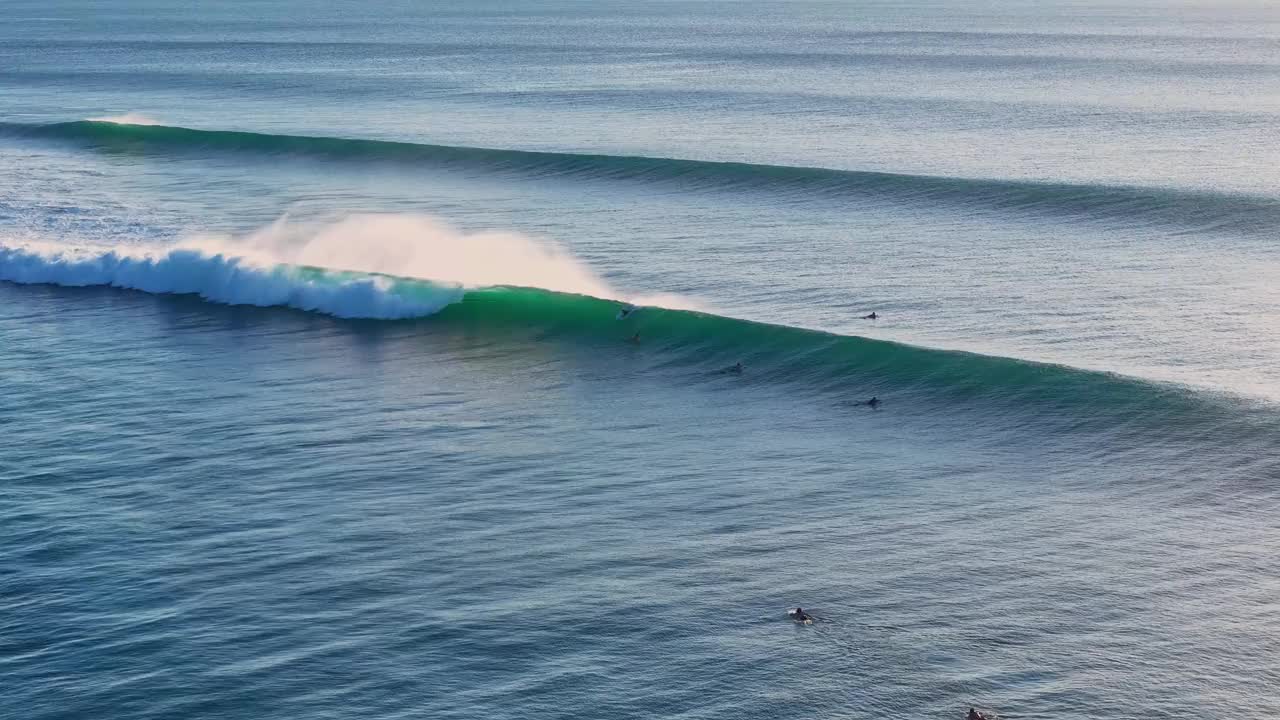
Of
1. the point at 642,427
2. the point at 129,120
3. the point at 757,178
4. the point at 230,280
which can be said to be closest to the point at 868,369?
the point at 642,427

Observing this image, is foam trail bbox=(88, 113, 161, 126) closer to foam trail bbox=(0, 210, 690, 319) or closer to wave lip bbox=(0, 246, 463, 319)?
foam trail bbox=(0, 210, 690, 319)

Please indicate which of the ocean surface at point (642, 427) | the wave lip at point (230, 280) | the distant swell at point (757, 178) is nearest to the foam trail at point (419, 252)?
the ocean surface at point (642, 427)

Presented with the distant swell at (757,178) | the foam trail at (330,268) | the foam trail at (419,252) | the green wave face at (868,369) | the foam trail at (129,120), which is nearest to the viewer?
the green wave face at (868,369)

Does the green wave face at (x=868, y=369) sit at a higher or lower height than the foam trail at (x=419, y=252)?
lower

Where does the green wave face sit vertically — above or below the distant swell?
below

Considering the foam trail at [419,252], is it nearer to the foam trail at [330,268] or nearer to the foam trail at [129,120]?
the foam trail at [330,268]

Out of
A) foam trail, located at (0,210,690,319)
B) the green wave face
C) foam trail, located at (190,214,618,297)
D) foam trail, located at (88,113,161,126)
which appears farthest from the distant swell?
the green wave face

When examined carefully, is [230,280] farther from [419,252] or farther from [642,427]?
[642,427]
